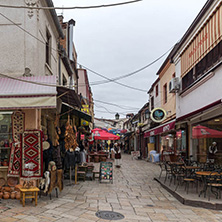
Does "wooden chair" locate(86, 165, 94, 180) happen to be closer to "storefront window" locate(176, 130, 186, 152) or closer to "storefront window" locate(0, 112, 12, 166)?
"storefront window" locate(0, 112, 12, 166)

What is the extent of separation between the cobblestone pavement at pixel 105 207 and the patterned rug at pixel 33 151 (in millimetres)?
834

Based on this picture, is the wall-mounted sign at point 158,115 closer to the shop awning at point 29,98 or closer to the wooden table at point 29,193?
the shop awning at point 29,98

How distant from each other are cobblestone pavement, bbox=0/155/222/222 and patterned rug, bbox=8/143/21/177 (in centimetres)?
90

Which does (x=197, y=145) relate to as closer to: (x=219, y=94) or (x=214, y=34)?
(x=219, y=94)

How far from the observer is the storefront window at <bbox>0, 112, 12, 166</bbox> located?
8344 mm

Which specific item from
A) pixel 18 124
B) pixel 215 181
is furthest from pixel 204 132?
pixel 18 124

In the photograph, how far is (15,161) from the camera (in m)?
7.95

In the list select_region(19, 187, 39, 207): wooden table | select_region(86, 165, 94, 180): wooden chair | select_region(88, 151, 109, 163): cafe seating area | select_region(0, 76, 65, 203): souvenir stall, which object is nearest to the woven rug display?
select_region(0, 76, 65, 203): souvenir stall

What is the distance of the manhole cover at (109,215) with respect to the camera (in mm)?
6100

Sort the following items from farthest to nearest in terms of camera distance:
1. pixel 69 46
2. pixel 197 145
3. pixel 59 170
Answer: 1. pixel 69 46
2. pixel 197 145
3. pixel 59 170

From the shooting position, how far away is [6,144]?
838cm

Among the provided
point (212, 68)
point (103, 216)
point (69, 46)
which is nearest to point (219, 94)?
point (212, 68)

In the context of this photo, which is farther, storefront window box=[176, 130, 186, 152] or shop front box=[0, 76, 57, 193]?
storefront window box=[176, 130, 186, 152]

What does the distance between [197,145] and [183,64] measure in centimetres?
409
